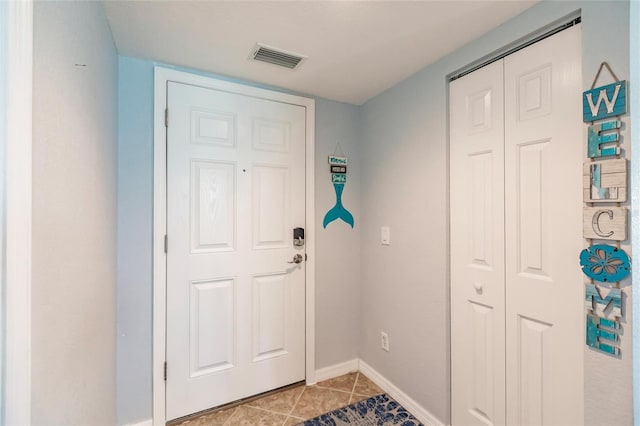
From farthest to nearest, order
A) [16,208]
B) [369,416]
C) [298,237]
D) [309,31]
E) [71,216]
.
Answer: [298,237]
[369,416]
[309,31]
[71,216]
[16,208]

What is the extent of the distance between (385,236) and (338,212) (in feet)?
1.36

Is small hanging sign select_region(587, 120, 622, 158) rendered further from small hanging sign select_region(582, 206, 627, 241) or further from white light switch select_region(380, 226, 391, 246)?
white light switch select_region(380, 226, 391, 246)

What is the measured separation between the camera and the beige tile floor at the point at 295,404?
1.76 metres

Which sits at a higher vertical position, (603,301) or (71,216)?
(71,216)

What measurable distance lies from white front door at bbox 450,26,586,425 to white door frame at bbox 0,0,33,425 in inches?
66.4

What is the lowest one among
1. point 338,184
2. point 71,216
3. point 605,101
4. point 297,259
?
point 297,259

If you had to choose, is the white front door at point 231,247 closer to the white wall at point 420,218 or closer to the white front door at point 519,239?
the white wall at point 420,218

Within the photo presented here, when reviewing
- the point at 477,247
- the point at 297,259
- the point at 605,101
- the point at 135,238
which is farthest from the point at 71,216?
the point at 605,101

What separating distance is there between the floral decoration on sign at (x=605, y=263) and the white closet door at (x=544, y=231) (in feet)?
0.26

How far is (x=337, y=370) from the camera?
2264mm

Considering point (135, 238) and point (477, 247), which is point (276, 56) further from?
point (477, 247)

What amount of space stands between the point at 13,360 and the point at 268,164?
1.62m

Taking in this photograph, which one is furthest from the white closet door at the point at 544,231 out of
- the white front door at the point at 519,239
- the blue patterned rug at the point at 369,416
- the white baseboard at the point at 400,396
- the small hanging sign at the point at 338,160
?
the small hanging sign at the point at 338,160

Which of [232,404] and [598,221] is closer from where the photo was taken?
[598,221]
